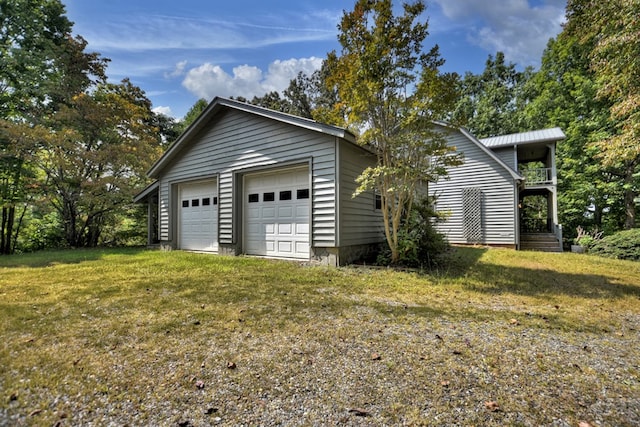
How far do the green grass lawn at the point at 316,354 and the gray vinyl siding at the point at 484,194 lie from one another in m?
8.06

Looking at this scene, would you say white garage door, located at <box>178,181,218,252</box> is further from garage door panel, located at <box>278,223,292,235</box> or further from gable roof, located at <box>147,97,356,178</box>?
garage door panel, located at <box>278,223,292,235</box>

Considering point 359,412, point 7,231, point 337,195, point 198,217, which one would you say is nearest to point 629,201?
point 337,195

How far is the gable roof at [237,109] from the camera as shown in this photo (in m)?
6.76

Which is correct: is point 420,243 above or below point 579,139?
below

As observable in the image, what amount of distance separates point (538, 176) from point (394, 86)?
1294cm

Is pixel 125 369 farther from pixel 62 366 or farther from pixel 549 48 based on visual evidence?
pixel 549 48

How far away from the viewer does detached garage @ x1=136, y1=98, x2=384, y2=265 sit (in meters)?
7.08

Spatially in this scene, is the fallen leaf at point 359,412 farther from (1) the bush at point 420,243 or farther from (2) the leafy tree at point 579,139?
(2) the leafy tree at point 579,139

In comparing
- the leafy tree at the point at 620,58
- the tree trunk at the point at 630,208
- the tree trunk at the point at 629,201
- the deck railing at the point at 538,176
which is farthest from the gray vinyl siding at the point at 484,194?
the tree trunk at the point at 630,208

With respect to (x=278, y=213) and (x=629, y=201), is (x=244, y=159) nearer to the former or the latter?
(x=278, y=213)

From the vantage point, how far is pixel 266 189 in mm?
8508

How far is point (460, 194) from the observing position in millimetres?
13547

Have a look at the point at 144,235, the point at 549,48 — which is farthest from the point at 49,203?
the point at 549,48

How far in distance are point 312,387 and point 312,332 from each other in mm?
959
